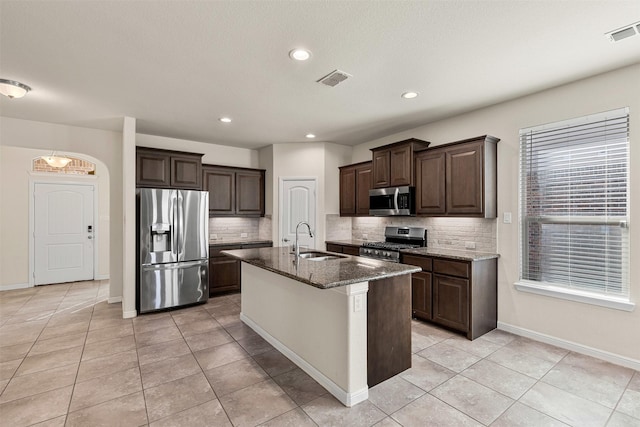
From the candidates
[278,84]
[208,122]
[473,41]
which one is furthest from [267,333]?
[473,41]

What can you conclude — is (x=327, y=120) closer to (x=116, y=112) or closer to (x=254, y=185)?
(x=254, y=185)

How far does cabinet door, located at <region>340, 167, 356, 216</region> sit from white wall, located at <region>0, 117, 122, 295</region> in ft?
12.2

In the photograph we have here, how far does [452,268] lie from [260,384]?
2.38 meters

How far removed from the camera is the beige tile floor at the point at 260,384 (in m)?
2.08

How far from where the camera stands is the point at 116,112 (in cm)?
396

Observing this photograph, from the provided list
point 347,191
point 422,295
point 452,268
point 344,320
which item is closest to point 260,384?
point 344,320

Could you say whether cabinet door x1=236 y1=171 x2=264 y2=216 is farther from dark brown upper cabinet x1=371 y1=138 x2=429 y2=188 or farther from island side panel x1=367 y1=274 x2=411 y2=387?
island side panel x1=367 y1=274 x2=411 y2=387

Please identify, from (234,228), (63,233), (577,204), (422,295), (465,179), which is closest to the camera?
(577,204)

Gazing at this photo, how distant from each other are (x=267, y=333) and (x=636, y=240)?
365 cm

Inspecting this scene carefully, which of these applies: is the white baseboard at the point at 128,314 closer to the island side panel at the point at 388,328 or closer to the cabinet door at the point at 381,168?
the island side panel at the point at 388,328

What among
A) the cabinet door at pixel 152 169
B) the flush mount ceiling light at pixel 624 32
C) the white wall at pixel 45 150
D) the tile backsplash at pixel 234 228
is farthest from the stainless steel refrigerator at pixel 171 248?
the flush mount ceiling light at pixel 624 32

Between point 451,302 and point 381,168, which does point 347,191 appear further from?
point 451,302

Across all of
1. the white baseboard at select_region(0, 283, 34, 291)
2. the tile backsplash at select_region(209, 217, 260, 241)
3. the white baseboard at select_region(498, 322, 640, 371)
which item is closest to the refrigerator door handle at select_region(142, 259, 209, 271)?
the tile backsplash at select_region(209, 217, 260, 241)

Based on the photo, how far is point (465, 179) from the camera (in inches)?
145
